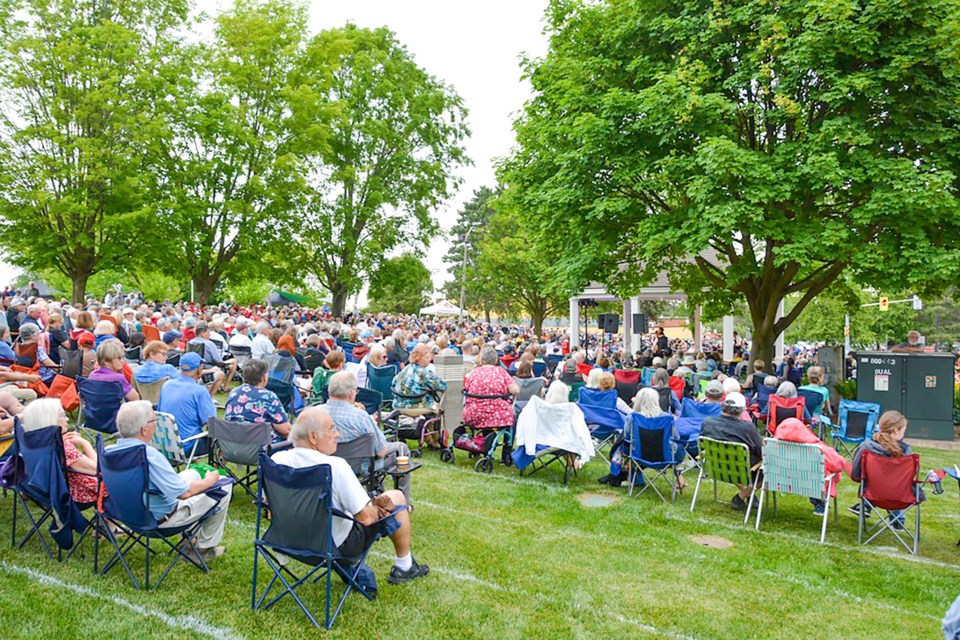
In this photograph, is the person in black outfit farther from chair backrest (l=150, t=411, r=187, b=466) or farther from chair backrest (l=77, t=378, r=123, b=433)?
chair backrest (l=77, t=378, r=123, b=433)

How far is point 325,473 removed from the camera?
3.55m

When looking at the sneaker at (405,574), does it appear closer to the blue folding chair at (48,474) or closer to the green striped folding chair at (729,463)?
the blue folding chair at (48,474)

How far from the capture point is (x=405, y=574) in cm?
438

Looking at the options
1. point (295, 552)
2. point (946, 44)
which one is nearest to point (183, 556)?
point (295, 552)

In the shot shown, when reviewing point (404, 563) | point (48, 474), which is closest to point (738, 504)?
point (404, 563)

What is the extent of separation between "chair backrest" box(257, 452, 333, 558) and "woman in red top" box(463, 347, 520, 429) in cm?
397

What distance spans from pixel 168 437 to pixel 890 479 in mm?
6247

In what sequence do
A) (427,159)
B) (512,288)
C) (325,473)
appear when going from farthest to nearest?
(512,288), (427,159), (325,473)

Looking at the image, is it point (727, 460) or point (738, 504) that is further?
point (738, 504)

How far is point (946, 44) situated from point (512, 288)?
29.8m

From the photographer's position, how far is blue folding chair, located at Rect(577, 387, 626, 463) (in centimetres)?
810

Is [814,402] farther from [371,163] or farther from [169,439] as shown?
[371,163]

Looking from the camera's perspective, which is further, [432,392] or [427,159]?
[427,159]

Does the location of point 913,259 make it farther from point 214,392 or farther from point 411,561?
point 214,392
